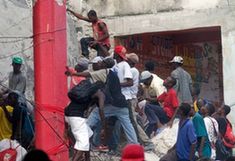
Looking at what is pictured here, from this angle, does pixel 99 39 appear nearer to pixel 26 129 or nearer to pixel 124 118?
pixel 124 118

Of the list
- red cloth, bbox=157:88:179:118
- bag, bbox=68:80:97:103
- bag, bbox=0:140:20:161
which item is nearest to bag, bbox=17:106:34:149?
bag, bbox=0:140:20:161

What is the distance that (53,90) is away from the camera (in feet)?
29.3

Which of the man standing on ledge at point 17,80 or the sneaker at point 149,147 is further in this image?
the man standing on ledge at point 17,80

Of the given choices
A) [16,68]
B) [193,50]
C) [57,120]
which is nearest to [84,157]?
[57,120]

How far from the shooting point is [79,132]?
9.65m

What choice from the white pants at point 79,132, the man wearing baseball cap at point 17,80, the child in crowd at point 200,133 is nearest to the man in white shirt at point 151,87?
the man wearing baseball cap at point 17,80

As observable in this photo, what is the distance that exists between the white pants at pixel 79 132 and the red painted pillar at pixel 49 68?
0.53 m

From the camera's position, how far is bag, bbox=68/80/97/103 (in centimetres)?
961

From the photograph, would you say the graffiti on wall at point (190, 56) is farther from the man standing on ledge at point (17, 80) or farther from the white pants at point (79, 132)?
the white pants at point (79, 132)

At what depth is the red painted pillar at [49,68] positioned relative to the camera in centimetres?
→ 891

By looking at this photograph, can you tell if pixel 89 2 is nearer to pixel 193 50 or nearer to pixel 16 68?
pixel 193 50

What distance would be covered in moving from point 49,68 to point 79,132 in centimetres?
114

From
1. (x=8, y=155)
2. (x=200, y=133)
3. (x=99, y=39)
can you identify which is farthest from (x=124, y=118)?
(x=99, y=39)

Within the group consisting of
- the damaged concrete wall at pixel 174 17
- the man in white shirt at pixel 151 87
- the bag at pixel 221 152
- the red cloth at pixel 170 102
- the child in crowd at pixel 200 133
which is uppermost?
the damaged concrete wall at pixel 174 17
